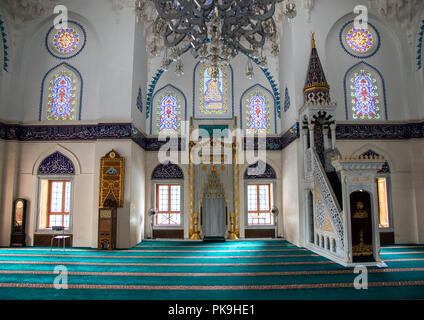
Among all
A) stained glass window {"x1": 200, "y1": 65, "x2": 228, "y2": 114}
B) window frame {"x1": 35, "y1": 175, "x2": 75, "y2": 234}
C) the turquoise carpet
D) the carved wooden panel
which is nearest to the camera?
the turquoise carpet

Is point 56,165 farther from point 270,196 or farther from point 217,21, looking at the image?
point 217,21

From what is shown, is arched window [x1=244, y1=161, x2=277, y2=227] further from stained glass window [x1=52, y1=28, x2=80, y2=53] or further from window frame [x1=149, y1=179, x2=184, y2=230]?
stained glass window [x1=52, y1=28, x2=80, y2=53]

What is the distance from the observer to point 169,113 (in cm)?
771

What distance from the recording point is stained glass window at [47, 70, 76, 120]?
21.7 ft

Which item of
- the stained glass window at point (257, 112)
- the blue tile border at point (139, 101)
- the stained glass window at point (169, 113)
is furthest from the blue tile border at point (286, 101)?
the blue tile border at point (139, 101)

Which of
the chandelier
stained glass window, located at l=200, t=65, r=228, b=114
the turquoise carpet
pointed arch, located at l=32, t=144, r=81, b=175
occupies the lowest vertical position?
the turquoise carpet

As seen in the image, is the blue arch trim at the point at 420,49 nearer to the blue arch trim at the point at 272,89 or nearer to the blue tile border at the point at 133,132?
the blue tile border at the point at 133,132

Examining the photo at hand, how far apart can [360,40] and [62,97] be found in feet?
21.2

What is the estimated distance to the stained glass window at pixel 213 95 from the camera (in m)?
7.76

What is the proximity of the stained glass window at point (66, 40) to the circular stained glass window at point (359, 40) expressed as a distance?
222 inches

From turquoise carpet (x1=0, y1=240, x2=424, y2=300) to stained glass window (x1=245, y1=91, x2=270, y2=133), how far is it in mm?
3139

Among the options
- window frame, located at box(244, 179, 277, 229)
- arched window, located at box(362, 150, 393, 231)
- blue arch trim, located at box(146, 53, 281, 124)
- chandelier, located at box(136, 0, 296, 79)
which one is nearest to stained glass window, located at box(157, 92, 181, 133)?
blue arch trim, located at box(146, 53, 281, 124)

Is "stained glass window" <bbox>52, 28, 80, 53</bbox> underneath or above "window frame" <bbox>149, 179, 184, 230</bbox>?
above

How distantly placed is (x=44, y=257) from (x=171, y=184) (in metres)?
3.15
